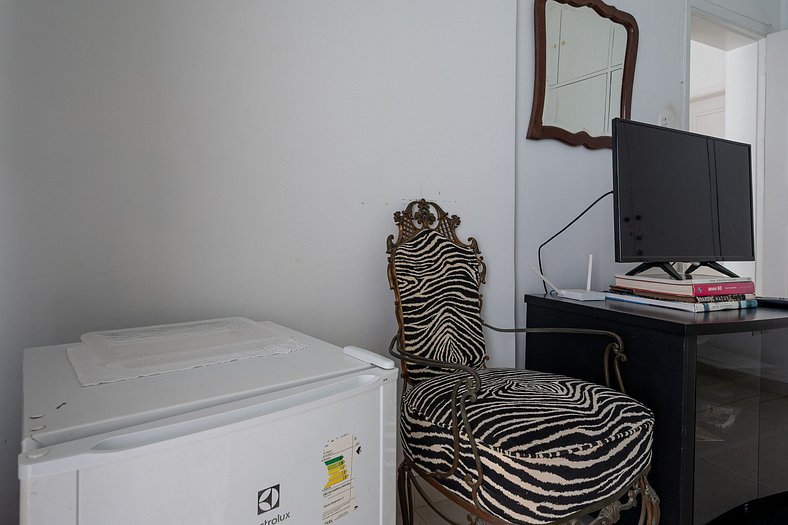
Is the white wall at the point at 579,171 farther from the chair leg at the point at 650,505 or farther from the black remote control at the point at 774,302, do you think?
the chair leg at the point at 650,505

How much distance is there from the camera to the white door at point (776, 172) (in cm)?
279

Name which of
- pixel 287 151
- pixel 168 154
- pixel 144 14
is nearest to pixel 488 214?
pixel 287 151

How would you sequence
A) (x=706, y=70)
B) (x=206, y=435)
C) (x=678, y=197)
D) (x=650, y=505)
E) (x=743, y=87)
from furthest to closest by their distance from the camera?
(x=706, y=70) → (x=743, y=87) → (x=678, y=197) → (x=650, y=505) → (x=206, y=435)

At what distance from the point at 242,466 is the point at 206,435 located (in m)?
0.08

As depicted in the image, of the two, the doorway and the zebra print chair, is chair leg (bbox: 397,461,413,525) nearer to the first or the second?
the zebra print chair

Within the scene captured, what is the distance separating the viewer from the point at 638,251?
154 centimetres

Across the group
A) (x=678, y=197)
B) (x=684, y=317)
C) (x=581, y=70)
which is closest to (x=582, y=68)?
(x=581, y=70)

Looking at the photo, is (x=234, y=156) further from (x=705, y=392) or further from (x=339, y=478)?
(x=705, y=392)

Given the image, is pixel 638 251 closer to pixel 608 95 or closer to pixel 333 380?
pixel 608 95

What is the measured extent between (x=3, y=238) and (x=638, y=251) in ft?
6.18

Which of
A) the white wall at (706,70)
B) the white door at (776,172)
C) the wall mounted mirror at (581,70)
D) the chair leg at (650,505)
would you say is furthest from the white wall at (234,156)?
the white wall at (706,70)

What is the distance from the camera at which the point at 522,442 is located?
3.21ft

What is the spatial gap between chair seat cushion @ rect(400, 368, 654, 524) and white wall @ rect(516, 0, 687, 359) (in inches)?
35.3

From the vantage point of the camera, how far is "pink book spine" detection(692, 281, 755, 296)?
1.48 m
